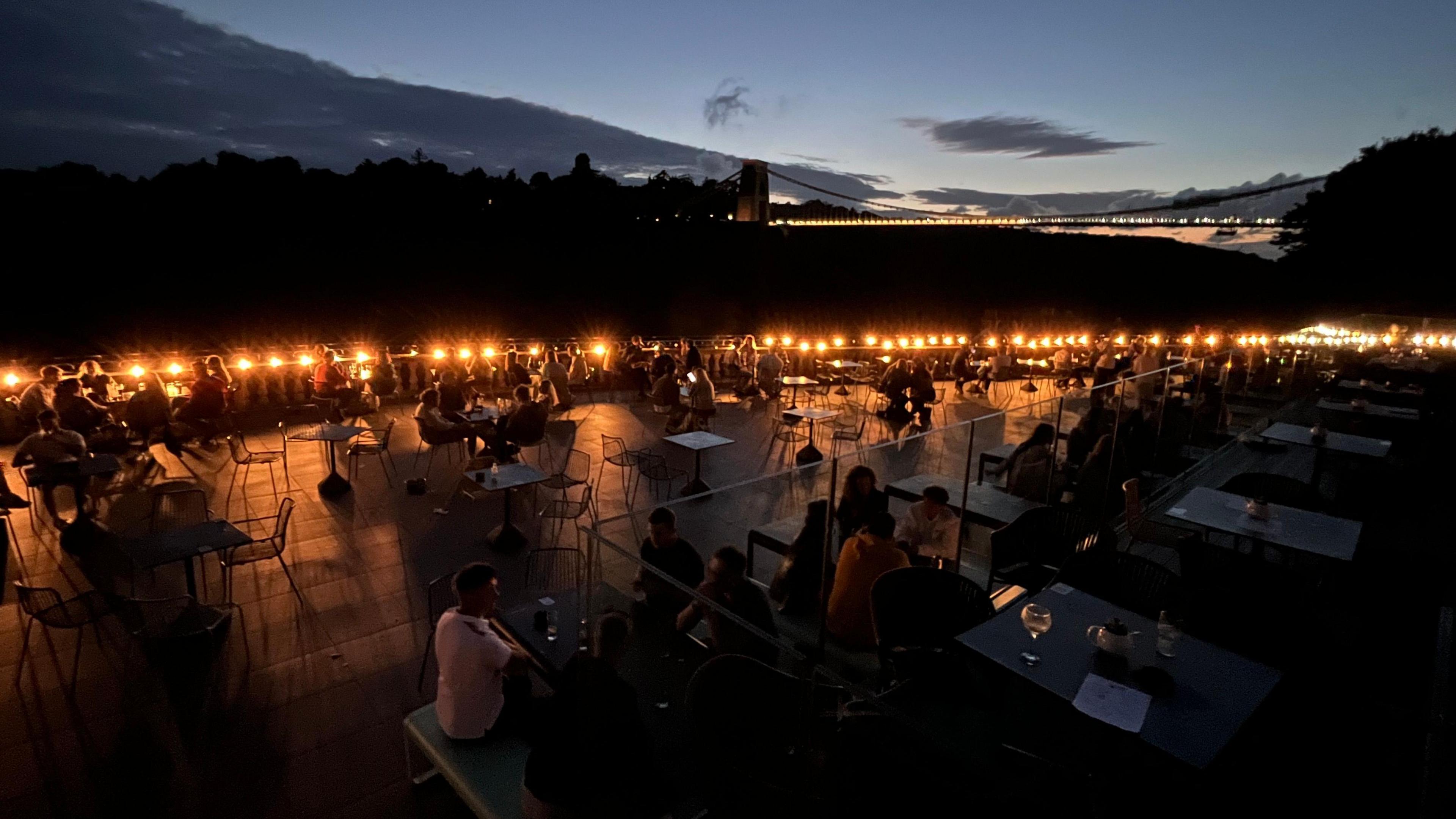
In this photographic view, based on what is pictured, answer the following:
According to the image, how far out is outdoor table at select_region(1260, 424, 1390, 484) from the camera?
6.86 meters

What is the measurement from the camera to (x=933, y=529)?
4.74 m

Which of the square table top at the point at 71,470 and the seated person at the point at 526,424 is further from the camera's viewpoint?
the seated person at the point at 526,424

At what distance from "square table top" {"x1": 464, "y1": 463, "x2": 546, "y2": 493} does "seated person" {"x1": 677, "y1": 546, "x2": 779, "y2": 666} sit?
101 inches

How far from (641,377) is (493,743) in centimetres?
994

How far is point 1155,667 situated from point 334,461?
7.43 metres

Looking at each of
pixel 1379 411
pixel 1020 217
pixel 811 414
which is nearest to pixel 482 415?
pixel 811 414

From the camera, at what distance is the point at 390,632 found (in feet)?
14.9

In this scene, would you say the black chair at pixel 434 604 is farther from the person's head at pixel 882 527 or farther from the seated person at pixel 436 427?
the seated person at pixel 436 427

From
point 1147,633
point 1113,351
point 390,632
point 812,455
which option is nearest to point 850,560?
point 1147,633

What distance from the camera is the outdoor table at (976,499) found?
5309mm

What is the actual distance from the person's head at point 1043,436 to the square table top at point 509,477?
14.3 ft

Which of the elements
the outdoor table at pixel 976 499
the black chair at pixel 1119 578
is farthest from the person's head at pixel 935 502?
the black chair at pixel 1119 578

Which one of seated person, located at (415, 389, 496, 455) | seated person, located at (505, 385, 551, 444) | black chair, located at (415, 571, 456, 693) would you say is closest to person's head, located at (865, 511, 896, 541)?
black chair, located at (415, 571, 456, 693)

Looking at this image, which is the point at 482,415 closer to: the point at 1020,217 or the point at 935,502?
the point at 935,502
